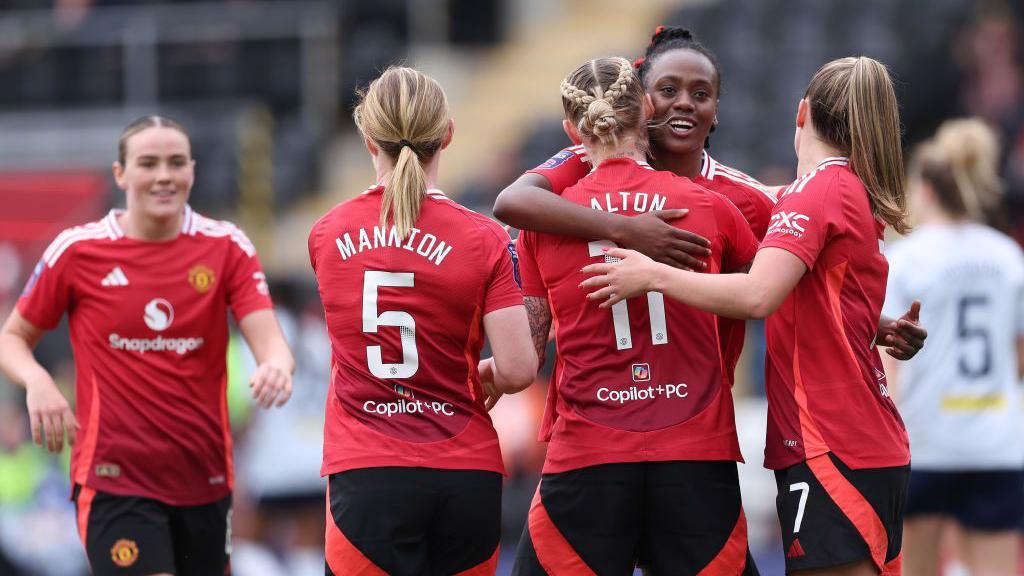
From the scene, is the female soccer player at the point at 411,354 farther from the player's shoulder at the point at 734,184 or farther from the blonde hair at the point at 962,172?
the blonde hair at the point at 962,172

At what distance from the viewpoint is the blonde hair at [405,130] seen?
Answer: 4398 mm

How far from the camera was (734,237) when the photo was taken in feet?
14.6

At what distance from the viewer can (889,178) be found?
4469mm

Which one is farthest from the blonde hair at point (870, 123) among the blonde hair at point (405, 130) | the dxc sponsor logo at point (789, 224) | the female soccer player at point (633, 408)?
the blonde hair at point (405, 130)

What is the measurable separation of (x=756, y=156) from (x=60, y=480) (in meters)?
6.15

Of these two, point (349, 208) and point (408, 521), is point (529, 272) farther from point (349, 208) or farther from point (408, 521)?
point (408, 521)

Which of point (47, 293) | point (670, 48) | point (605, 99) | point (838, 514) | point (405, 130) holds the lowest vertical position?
point (838, 514)

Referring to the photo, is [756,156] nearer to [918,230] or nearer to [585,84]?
[918,230]

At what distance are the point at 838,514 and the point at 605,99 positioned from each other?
4.58ft

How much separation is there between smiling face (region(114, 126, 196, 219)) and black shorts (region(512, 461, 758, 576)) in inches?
80.3

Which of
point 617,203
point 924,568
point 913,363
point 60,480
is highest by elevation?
point 617,203

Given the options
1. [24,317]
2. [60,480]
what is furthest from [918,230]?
[60,480]

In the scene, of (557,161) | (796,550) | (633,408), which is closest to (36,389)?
(557,161)

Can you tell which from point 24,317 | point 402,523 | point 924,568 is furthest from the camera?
point 924,568
